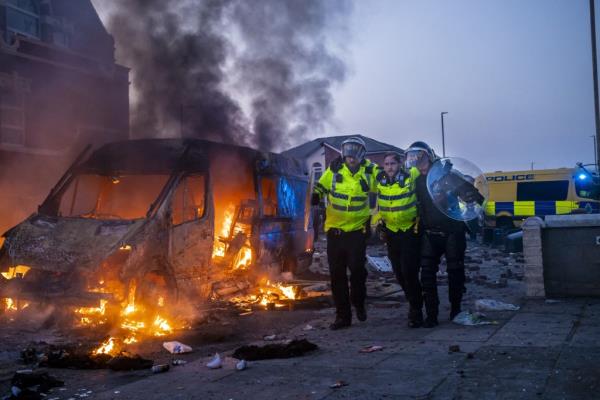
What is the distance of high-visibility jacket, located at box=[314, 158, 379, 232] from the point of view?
21.9 ft

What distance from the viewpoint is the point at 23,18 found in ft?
51.3

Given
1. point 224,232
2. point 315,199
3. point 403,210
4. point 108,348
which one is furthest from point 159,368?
point 224,232

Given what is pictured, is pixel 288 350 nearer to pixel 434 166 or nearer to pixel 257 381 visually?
pixel 257 381

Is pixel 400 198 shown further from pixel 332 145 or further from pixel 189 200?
pixel 332 145

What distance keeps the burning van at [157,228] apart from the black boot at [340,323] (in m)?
1.98

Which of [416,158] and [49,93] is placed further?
[49,93]

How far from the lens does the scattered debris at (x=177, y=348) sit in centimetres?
563

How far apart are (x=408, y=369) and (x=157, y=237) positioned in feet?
12.1

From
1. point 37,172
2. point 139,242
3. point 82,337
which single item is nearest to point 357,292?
point 139,242

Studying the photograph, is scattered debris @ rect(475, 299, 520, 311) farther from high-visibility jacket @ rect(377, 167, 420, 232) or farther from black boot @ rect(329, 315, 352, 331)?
black boot @ rect(329, 315, 352, 331)

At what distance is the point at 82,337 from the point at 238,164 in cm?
386

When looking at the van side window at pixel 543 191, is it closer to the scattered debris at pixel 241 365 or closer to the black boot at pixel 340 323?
the black boot at pixel 340 323

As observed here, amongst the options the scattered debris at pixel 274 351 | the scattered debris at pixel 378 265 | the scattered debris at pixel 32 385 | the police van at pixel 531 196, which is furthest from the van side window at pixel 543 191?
the scattered debris at pixel 32 385

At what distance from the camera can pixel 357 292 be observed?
6750 millimetres
